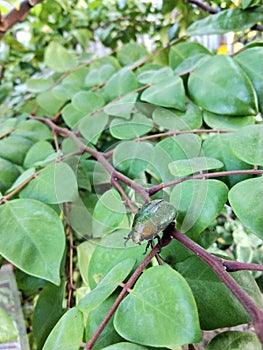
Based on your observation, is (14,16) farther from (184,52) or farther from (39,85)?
(184,52)

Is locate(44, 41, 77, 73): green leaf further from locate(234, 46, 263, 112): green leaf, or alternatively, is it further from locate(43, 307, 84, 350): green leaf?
locate(43, 307, 84, 350): green leaf

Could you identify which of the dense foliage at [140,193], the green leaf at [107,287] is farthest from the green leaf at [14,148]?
the green leaf at [107,287]

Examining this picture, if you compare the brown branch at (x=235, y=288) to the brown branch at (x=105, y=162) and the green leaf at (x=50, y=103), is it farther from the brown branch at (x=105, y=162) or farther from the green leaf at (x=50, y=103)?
the green leaf at (x=50, y=103)

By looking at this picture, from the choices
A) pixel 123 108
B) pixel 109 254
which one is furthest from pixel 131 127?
pixel 109 254

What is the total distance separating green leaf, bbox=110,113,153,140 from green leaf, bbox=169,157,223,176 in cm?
9

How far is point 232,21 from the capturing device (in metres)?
0.42

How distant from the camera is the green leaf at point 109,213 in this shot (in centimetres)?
25

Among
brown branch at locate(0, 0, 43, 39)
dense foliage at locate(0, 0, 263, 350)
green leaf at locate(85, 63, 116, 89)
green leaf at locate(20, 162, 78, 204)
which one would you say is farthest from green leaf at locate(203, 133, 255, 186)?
brown branch at locate(0, 0, 43, 39)

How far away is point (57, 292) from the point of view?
298mm

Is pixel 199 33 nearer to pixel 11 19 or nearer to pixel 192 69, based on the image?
pixel 192 69

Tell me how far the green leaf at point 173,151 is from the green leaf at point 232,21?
0.59ft

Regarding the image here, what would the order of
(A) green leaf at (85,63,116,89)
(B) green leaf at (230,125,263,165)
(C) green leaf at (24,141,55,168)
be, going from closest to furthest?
(B) green leaf at (230,125,263,165) → (C) green leaf at (24,141,55,168) → (A) green leaf at (85,63,116,89)

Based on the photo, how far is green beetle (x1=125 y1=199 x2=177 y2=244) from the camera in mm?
187

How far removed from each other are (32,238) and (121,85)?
0.23m
